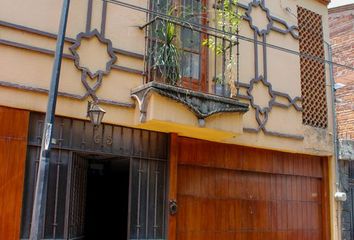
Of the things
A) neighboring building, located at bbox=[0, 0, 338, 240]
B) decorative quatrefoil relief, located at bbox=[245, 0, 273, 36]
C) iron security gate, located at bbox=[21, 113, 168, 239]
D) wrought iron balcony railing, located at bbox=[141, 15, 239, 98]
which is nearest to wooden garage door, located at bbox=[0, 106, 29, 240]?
neighboring building, located at bbox=[0, 0, 338, 240]

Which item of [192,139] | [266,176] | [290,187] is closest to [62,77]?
[192,139]

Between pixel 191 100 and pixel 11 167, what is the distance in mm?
2981

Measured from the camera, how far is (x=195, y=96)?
8180 mm

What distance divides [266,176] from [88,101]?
4.25 m

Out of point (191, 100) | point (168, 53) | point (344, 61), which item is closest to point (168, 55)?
point (168, 53)

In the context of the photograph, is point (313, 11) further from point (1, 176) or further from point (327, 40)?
point (1, 176)

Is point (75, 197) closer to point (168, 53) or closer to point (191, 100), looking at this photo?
point (191, 100)

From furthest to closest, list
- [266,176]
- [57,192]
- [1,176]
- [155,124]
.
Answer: [266,176] → [155,124] → [57,192] → [1,176]

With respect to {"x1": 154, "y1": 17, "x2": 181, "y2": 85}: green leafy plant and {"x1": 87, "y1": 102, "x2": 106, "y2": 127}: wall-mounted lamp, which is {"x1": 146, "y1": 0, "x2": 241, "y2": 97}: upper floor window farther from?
{"x1": 87, "y1": 102, "x2": 106, "y2": 127}: wall-mounted lamp

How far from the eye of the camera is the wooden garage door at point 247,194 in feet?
29.3

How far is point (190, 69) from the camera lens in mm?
9141

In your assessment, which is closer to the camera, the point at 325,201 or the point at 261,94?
the point at 261,94

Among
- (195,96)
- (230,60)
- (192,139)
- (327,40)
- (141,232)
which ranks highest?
(327,40)

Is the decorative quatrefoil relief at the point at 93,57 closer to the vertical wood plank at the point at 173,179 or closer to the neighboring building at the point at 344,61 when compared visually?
the vertical wood plank at the point at 173,179
